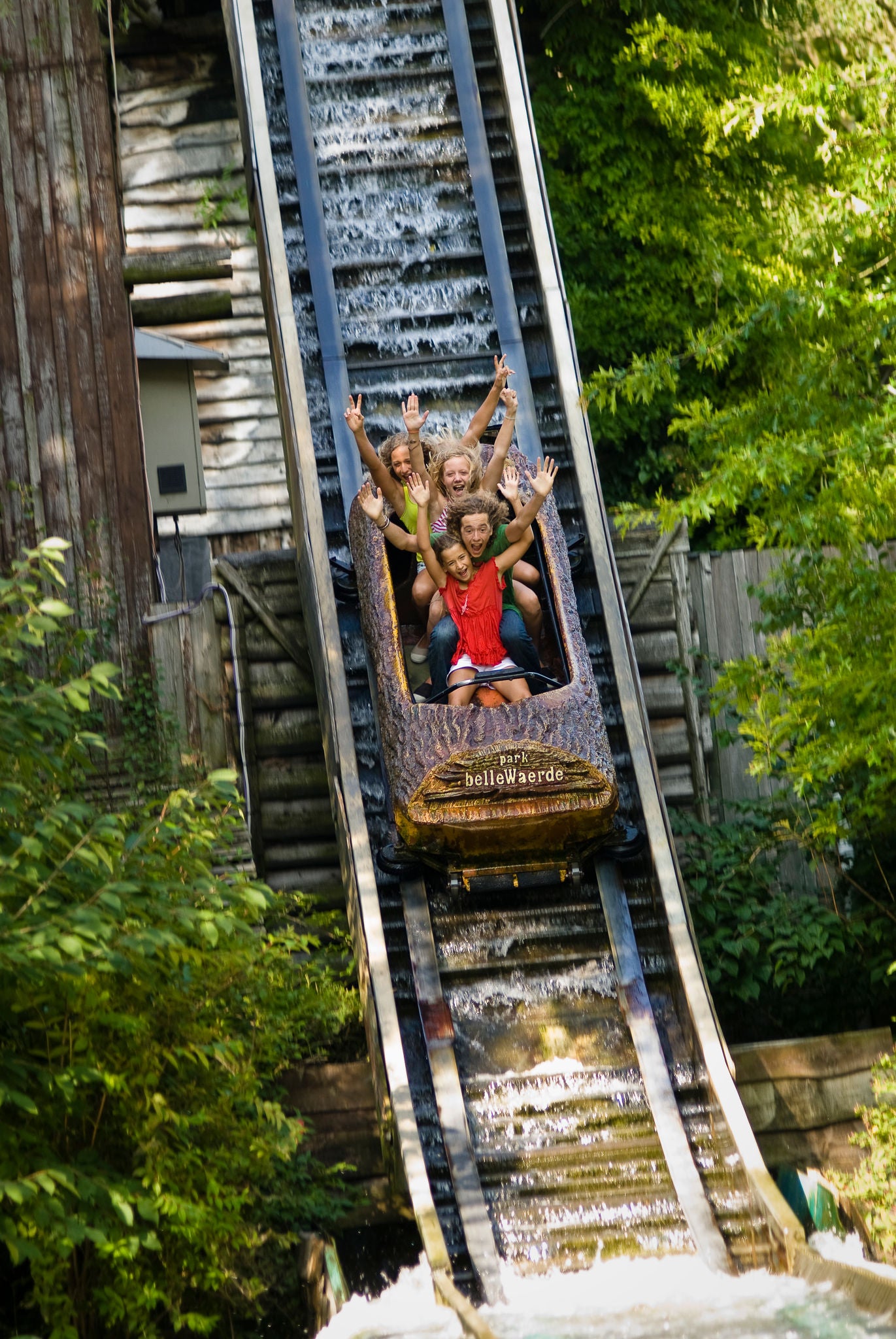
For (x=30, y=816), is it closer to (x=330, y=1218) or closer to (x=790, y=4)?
(x=330, y=1218)

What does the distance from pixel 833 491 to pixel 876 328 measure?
2.74 ft

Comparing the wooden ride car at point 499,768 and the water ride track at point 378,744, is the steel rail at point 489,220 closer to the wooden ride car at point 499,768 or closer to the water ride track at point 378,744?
the water ride track at point 378,744

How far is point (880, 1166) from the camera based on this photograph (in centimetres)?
552

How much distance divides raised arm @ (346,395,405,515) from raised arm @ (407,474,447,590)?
Result: 0.86ft

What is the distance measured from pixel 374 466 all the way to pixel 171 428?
299cm

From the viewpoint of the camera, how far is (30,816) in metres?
4.68

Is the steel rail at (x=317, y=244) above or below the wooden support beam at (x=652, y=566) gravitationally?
above

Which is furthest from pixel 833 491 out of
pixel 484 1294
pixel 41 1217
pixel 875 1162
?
pixel 41 1217

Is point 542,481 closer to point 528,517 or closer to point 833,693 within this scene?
point 528,517

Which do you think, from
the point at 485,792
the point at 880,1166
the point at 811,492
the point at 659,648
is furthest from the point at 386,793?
the point at 880,1166

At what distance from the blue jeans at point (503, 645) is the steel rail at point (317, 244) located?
1.11 meters

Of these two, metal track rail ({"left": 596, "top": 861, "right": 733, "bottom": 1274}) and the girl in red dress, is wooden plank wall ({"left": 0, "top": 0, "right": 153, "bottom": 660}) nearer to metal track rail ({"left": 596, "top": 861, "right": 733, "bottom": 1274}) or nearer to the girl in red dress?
the girl in red dress

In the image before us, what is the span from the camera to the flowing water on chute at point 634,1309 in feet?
14.8

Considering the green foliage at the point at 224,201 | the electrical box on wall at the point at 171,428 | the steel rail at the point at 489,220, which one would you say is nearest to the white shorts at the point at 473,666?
the steel rail at the point at 489,220
